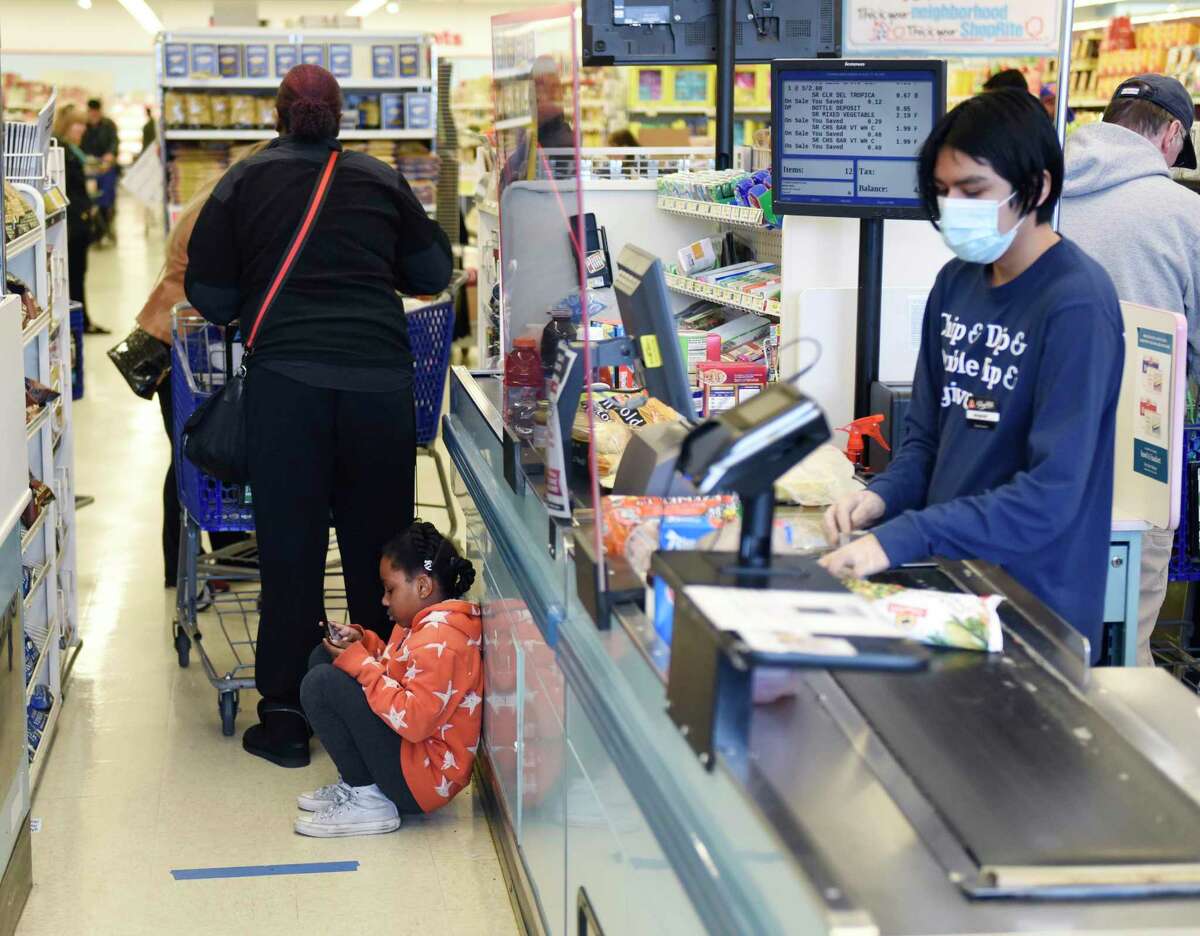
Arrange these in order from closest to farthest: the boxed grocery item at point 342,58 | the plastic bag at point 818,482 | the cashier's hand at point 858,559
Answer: the cashier's hand at point 858,559 → the plastic bag at point 818,482 → the boxed grocery item at point 342,58

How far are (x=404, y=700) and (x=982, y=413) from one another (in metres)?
1.68

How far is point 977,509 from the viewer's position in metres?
2.23

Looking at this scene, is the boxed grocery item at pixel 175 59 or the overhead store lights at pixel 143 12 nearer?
the boxed grocery item at pixel 175 59

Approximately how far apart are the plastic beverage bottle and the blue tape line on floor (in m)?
1.20

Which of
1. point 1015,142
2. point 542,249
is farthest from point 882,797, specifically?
point 542,249

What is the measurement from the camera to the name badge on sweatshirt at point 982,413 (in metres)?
2.34

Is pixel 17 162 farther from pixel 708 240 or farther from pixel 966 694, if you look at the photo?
pixel 966 694

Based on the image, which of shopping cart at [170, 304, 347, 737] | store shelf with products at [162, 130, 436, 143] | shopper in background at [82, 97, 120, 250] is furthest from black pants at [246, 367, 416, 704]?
shopper in background at [82, 97, 120, 250]

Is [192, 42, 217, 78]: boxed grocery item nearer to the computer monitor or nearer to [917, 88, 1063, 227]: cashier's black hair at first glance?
the computer monitor

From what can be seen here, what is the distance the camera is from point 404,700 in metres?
3.54

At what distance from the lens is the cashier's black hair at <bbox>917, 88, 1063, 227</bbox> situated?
86.7 inches

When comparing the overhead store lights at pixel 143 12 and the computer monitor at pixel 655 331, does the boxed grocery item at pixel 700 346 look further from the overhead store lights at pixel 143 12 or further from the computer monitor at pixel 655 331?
the overhead store lights at pixel 143 12

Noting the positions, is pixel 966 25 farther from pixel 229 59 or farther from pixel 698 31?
pixel 229 59

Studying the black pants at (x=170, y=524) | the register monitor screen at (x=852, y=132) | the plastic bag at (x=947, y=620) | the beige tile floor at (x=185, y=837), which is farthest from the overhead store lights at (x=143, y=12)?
the plastic bag at (x=947, y=620)
